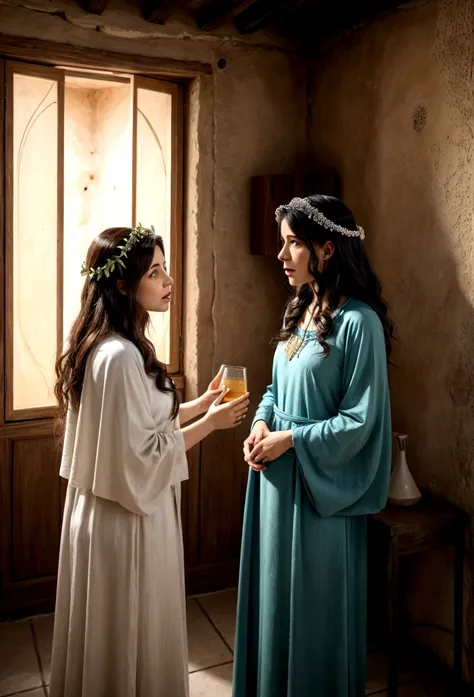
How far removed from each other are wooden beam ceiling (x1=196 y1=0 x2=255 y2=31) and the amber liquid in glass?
1.64 meters

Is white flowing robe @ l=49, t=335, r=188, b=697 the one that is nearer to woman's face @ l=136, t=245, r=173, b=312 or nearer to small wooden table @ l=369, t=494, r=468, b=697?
woman's face @ l=136, t=245, r=173, b=312

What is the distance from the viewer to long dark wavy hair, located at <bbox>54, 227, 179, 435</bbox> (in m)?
2.10

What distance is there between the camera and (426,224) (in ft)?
9.32

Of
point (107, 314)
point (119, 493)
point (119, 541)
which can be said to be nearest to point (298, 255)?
point (107, 314)

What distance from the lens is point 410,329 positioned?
2.96 metres

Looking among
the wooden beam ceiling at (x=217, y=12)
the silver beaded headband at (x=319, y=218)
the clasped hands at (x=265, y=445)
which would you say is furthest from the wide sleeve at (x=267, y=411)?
the wooden beam ceiling at (x=217, y=12)

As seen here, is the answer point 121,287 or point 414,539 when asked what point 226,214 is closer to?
point 121,287

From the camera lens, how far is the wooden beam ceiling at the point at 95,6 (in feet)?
9.59

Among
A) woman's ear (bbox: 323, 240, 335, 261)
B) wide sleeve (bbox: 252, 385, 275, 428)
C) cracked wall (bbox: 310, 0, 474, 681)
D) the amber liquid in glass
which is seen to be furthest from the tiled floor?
woman's ear (bbox: 323, 240, 335, 261)

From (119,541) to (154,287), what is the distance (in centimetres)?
80

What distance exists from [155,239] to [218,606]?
2098 mm

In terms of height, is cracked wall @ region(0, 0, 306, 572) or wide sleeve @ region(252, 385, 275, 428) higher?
cracked wall @ region(0, 0, 306, 572)

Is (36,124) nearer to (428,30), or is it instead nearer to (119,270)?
(119,270)

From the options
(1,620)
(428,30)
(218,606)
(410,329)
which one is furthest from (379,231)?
(1,620)
